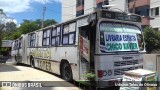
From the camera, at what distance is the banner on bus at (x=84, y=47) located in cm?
984

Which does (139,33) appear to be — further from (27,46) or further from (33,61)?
(27,46)

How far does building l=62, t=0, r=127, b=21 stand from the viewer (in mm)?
41131

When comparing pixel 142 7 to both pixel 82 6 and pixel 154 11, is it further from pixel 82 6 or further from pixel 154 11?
pixel 82 6

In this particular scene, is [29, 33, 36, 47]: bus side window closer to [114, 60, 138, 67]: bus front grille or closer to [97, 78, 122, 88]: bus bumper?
[114, 60, 138, 67]: bus front grille

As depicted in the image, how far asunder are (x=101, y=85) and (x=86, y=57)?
1.26 m

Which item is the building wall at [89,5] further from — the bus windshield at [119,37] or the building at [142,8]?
the bus windshield at [119,37]

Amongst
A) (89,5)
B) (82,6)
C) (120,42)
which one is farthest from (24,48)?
(82,6)

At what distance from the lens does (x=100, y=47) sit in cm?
933

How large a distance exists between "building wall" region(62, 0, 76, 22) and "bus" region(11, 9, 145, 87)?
44831mm

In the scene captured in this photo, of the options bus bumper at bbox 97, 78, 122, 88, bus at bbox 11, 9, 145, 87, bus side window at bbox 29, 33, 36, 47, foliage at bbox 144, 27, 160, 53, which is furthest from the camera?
foliage at bbox 144, 27, 160, 53

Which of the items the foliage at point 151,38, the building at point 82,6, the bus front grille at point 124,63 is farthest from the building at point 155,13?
the bus front grille at point 124,63

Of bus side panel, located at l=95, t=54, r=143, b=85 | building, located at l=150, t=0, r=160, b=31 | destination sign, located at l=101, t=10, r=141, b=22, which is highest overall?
building, located at l=150, t=0, r=160, b=31

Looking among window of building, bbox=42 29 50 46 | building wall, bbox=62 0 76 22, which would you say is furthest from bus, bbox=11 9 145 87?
building wall, bbox=62 0 76 22

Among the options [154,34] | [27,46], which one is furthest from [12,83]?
[154,34]
